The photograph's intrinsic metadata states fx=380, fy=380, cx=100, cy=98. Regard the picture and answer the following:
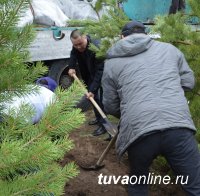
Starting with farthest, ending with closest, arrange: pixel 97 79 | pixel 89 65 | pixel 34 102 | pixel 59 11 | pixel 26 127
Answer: pixel 59 11 < pixel 89 65 < pixel 97 79 < pixel 34 102 < pixel 26 127

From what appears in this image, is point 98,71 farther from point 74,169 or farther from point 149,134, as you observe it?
point 74,169

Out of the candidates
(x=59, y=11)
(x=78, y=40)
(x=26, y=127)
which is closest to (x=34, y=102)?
(x=26, y=127)

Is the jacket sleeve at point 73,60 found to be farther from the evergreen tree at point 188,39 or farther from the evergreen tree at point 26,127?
the evergreen tree at point 26,127

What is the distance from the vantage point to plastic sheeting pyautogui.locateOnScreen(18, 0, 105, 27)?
6500mm

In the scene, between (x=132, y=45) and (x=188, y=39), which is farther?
(x=188, y=39)

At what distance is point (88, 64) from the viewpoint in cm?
522

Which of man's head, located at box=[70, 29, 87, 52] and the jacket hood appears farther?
man's head, located at box=[70, 29, 87, 52]

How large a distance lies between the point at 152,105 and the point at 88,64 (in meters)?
A: 2.70

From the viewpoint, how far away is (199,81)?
11.0ft

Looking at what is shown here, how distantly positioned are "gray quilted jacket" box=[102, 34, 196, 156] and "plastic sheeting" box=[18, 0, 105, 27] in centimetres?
332

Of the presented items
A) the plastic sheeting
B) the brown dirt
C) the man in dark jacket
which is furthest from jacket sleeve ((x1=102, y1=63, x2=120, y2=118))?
the plastic sheeting

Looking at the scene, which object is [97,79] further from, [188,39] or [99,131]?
[188,39]

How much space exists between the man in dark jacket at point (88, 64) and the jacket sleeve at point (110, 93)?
5.77ft

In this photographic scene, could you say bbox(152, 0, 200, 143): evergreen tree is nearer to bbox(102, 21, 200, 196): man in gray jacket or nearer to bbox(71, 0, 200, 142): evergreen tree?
bbox(71, 0, 200, 142): evergreen tree
